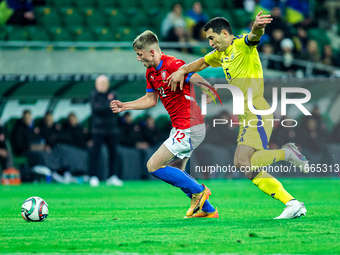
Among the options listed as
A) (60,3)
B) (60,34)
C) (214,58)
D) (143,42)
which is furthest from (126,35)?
(143,42)

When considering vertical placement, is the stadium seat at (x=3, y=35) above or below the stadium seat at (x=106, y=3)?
below

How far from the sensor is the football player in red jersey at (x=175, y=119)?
24.9ft

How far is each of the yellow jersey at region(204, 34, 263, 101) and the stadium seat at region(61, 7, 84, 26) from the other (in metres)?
11.3

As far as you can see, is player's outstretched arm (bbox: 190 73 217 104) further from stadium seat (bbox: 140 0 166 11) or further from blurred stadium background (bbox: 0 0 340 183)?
stadium seat (bbox: 140 0 166 11)

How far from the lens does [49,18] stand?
1831 centimetres

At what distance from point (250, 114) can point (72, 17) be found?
467 inches

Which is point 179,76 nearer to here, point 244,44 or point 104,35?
point 244,44

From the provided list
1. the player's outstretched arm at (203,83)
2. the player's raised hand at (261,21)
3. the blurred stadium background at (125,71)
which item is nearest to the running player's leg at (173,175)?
the player's outstretched arm at (203,83)

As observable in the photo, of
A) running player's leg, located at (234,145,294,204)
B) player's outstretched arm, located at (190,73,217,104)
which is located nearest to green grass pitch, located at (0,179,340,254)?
running player's leg, located at (234,145,294,204)

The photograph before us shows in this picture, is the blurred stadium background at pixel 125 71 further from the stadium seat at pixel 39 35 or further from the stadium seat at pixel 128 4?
the stadium seat at pixel 128 4

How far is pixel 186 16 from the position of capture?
1862 centimetres

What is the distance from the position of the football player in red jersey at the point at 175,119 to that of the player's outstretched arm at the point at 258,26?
847 millimetres

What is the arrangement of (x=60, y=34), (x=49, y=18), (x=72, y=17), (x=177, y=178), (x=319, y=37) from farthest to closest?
(x=319, y=37) < (x=72, y=17) < (x=49, y=18) < (x=60, y=34) < (x=177, y=178)

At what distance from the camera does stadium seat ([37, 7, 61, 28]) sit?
18.3 metres
